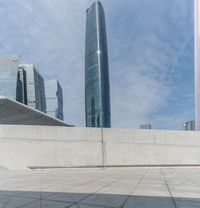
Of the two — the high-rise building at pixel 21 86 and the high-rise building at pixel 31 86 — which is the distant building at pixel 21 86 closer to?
the high-rise building at pixel 21 86

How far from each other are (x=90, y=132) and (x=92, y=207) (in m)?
12.5

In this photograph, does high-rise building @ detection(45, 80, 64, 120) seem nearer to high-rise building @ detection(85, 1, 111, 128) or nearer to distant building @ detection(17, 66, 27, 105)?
distant building @ detection(17, 66, 27, 105)

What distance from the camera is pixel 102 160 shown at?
17844mm

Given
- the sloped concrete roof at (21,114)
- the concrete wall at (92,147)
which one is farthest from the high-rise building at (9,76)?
the concrete wall at (92,147)

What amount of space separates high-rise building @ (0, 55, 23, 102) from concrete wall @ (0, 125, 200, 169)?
249 ft

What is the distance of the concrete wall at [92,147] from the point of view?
17141mm

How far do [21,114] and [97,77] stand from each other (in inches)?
3013

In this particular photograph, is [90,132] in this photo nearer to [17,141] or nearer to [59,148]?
[59,148]

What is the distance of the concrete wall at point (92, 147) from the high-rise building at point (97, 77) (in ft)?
275

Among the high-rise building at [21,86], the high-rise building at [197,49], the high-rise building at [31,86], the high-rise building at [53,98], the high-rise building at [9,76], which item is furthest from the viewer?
the high-rise building at [53,98]

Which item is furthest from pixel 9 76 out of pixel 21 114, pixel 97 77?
pixel 21 114

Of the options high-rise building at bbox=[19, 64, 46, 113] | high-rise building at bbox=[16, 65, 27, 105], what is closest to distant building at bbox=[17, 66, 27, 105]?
high-rise building at bbox=[16, 65, 27, 105]

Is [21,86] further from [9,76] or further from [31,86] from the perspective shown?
[9,76]

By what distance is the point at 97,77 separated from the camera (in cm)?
10362
